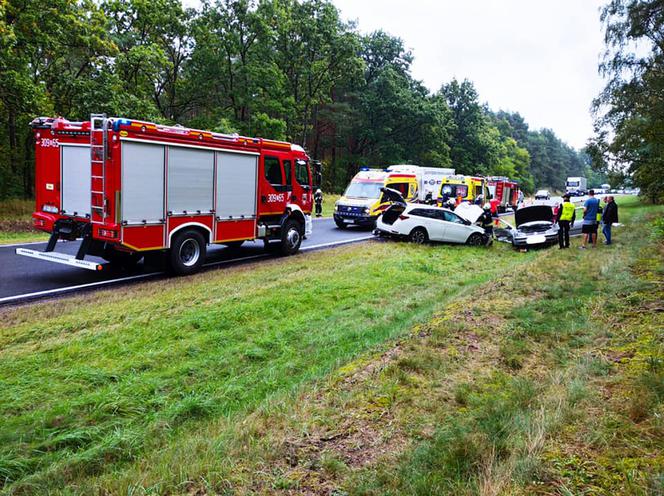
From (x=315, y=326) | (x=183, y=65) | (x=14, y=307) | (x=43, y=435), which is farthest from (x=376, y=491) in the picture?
(x=183, y=65)

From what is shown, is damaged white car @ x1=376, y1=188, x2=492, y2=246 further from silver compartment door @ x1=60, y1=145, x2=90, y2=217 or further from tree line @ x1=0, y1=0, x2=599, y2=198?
tree line @ x1=0, y1=0, x2=599, y2=198

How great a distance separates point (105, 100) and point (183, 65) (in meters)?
12.3

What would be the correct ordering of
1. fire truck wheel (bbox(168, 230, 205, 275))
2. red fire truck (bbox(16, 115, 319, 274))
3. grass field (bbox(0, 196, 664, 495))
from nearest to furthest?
grass field (bbox(0, 196, 664, 495)) → red fire truck (bbox(16, 115, 319, 274)) → fire truck wheel (bbox(168, 230, 205, 275))

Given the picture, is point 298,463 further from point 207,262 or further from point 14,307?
point 207,262

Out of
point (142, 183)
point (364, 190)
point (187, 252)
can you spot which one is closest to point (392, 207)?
point (364, 190)

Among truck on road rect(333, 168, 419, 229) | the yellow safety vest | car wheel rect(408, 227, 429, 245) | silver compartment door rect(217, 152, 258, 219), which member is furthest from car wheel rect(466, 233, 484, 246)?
silver compartment door rect(217, 152, 258, 219)

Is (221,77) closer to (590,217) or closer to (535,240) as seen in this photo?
(535,240)

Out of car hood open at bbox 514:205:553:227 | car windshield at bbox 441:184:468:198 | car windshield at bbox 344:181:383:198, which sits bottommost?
car hood open at bbox 514:205:553:227

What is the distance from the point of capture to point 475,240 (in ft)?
59.8

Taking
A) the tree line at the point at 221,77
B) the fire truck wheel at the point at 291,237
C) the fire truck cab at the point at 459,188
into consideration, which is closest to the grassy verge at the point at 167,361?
the fire truck wheel at the point at 291,237

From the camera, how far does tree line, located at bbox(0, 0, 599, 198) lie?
65.8ft

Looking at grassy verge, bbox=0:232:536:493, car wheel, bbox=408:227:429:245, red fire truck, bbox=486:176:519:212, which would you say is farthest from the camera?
red fire truck, bbox=486:176:519:212

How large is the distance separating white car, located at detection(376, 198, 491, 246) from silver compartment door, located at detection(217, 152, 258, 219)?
22.0ft

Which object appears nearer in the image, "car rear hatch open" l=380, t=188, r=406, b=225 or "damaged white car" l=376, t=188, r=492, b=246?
"damaged white car" l=376, t=188, r=492, b=246
